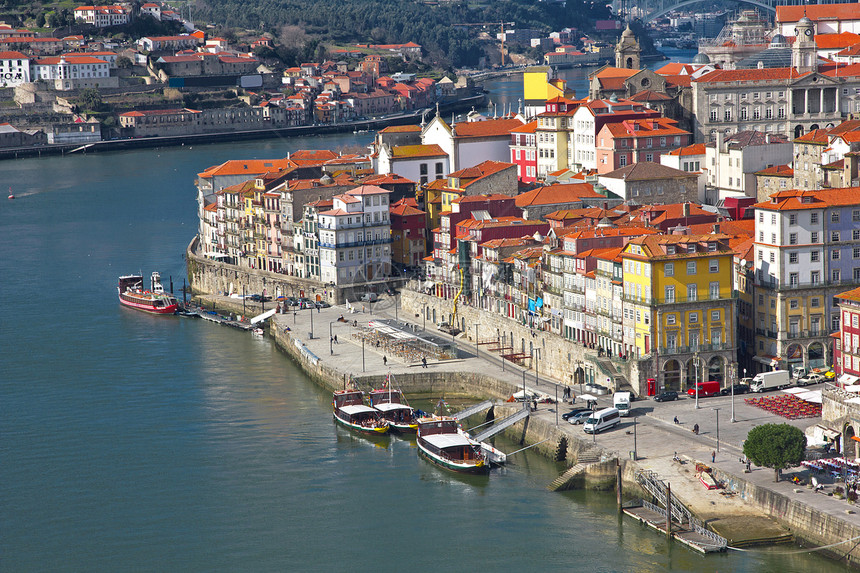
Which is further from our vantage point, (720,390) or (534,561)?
(720,390)

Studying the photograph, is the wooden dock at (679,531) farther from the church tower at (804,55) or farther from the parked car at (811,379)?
the church tower at (804,55)

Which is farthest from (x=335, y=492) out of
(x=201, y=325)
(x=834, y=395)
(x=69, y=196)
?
(x=69, y=196)

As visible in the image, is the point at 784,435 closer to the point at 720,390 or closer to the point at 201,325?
the point at 720,390

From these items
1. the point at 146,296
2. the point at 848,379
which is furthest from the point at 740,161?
the point at 146,296

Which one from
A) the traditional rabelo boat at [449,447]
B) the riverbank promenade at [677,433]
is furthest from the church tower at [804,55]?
the traditional rabelo boat at [449,447]

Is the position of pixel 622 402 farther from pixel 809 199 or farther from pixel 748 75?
pixel 748 75
